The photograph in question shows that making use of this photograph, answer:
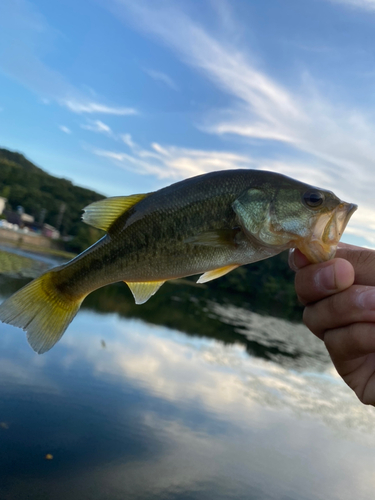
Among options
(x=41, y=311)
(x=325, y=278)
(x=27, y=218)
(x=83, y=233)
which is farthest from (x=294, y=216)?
(x=27, y=218)

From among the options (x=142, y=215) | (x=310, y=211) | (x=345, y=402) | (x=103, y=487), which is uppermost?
(x=310, y=211)

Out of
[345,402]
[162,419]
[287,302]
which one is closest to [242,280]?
[287,302]

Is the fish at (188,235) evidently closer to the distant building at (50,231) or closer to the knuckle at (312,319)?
the knuckle at (312,319)

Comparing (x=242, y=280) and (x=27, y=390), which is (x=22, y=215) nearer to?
(x=242, y=280)

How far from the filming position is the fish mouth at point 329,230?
2.61 metres

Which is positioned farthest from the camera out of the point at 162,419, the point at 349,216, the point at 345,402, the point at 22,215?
the point at 22,215

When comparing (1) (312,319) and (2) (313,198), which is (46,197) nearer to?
(1) (312,319)

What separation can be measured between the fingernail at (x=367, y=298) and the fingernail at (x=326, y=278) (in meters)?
0.19

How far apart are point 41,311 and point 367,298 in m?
2.44

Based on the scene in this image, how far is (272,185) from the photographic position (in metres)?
2.85

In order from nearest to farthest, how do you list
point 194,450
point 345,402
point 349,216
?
point 349,216
point 194,450
point 345,402

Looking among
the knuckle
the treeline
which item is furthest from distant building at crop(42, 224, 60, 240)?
the knuckle

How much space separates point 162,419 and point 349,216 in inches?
668

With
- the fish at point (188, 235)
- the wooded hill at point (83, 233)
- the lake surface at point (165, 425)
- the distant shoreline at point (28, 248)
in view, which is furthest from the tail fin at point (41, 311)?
the wooded hill at point (83, 233)
